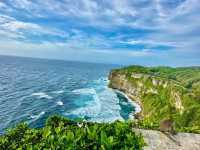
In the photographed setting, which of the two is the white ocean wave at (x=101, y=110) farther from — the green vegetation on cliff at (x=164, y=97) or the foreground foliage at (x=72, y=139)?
the foreground foliage at (x=72, y=139)

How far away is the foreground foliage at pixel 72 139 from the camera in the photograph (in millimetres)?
12047

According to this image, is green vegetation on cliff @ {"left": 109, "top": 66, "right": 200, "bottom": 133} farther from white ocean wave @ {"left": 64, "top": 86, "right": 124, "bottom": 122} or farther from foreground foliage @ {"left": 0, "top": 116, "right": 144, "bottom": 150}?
foreground foliage @ {"left": 0, "top": 116, "right": 144, "bottom": 150}

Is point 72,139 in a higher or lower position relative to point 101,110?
higher

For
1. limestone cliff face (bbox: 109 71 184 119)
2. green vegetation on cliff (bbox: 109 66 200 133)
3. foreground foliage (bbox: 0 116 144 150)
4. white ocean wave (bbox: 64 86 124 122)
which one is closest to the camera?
foreground foliage (bbox: 0 116 144 150)

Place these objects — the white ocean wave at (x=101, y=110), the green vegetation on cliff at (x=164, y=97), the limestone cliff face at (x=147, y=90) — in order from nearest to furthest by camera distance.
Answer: the green vegetation on cliff at (x=164, y=97) → the white ocean wave at (x=101, y=110) → the limestone cliff face at (x=147, y=90)

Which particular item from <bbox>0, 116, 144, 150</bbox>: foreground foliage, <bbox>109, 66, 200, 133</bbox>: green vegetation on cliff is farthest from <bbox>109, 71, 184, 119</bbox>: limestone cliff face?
<bbox>0, 116, 144, 150</bbox>: foreground foliage

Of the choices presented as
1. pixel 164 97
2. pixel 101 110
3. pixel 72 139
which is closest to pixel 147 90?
pixel 164 97

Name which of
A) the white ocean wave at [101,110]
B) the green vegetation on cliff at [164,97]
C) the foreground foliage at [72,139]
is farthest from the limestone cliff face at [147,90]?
the foreground foliage at [72,139]

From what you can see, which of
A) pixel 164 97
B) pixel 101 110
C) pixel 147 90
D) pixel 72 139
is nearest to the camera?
pixel 72 139

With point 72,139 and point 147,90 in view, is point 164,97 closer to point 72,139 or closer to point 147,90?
point 147,90

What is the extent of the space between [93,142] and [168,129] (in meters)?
8.13

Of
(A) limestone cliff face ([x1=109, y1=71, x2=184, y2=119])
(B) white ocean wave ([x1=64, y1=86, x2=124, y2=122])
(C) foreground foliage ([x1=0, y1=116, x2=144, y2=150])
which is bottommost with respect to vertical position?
(B) white ocean wave ([x1=64, y1=86, x2=124, y2=122])

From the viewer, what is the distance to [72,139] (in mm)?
12445

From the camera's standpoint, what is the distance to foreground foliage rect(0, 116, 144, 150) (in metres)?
12.0
